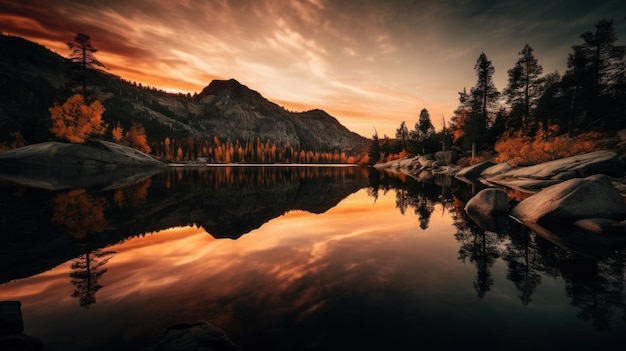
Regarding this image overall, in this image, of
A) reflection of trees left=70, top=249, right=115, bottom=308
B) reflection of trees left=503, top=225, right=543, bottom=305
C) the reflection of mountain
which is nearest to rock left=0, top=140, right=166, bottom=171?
the reflection of mountain

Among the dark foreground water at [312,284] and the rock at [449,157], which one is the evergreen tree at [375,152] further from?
the dark foreground water at [312,284]

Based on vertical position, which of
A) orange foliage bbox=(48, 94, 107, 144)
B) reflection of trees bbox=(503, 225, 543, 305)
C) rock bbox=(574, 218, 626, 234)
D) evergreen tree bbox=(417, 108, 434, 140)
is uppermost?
evergreen tree bbox=(417, 108, 434, 140)

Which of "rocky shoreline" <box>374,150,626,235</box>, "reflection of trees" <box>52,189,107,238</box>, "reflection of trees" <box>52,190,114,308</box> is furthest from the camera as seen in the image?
"rocky shoreline" <box>374,150,626,235</box>

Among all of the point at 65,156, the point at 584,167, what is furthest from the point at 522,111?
the point at 65,156


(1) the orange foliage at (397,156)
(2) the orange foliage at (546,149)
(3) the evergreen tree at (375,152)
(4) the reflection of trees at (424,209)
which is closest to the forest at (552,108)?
(2) the orange foliage at (546,149)

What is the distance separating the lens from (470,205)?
1281cm

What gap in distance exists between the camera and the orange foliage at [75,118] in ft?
139

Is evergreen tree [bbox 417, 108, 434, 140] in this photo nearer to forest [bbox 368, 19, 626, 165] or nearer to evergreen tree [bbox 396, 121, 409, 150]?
evergreen tree [bbox 396, 121, 409, 150]

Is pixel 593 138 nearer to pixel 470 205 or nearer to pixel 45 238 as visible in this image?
pixel 470 205

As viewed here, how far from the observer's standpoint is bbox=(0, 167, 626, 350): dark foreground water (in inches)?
146

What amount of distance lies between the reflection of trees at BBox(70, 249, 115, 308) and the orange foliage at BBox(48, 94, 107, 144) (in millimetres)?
49858

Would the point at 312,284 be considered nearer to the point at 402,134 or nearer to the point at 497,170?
the point at 497,170

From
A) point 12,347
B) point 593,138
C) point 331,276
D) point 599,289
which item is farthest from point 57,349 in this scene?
point 593,138

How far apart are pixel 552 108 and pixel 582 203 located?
104ft
